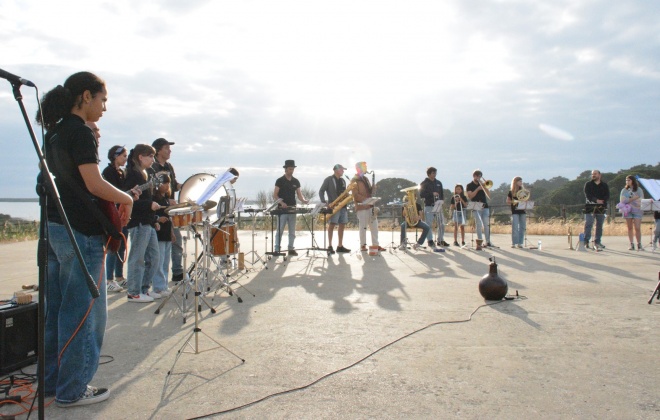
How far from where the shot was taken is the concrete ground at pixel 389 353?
133 inches

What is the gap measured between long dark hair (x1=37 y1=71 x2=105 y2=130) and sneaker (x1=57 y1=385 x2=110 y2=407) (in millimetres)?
1866

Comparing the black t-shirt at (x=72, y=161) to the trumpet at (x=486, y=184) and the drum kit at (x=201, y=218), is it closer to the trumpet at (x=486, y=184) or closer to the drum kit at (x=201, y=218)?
the drum kit at (x=201, y=218)

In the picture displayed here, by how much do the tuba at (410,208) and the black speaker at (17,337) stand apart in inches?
412

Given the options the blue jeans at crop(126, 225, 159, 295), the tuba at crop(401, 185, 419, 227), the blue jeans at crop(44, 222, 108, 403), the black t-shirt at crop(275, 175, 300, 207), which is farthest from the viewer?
the tuba at crop(401, 185, 419, 227)

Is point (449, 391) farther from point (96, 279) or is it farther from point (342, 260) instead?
point (342, 260)

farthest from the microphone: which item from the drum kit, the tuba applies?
the tuba

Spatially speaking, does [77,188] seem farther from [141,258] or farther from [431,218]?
[431,218]

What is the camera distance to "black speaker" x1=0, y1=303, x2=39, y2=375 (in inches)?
158

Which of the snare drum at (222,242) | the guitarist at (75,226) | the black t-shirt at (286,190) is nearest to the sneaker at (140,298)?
the snare drum at (222,242)

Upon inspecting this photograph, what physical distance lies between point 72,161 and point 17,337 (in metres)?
1.83

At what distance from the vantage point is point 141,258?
6699 millimetres

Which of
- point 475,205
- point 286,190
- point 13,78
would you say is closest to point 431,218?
point 475,205

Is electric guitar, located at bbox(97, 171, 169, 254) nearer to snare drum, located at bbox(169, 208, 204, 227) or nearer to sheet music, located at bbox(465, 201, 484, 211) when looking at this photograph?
snare drum, located at bbox(169, 208, 204, 227)

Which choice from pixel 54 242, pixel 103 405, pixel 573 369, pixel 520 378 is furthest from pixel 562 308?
pixel 54 242
